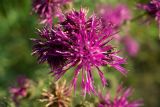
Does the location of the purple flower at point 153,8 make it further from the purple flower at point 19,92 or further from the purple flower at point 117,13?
the purple flower at point 19,92

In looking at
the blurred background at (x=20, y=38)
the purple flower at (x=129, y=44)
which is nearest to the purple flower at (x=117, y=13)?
the blurred background at (x=20, y=38)

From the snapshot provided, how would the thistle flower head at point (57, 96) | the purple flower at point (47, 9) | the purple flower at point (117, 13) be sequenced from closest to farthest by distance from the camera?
the thistle flower head at point (57, 96), the purple flower at point (47, 9), the purple flower at point (117, 13)

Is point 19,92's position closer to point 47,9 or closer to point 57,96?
point 57,96

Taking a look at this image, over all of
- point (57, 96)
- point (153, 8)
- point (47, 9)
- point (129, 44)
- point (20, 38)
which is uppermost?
point (47, 9)

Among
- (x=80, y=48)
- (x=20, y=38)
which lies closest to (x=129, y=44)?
(x=20, y=38)

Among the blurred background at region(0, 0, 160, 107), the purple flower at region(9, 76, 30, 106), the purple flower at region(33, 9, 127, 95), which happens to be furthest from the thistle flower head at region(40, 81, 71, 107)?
the blurred background at region(0, 0, 160, 107)
